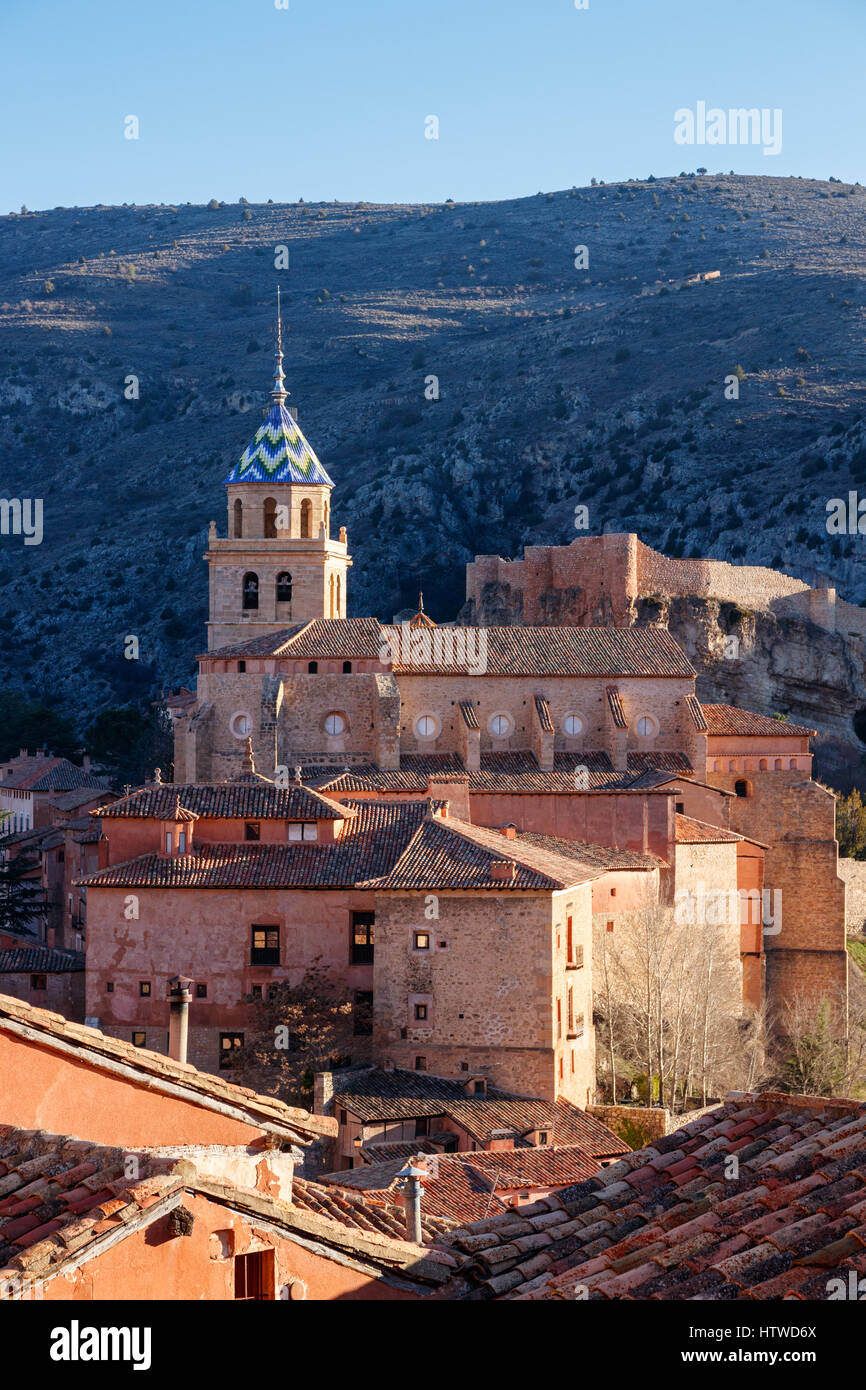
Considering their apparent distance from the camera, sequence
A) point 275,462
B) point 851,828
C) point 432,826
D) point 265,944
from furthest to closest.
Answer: point 851,828
point 275,462
point 432,826
point 265,944

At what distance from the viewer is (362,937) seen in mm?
37219

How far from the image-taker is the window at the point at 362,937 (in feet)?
122

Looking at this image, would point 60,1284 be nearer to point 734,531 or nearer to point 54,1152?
point 54,1152

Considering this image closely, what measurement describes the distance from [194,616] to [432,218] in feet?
278

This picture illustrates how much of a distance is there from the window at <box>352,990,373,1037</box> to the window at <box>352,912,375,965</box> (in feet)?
2.04

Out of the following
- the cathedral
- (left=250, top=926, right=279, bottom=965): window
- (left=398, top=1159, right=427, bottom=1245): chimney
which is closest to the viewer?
(left=398, top=1159, right=427, bottom=1245): chimney

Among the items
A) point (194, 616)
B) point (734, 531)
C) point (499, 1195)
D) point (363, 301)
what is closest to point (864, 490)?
point (734, 531)

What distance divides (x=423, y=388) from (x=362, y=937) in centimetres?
8589

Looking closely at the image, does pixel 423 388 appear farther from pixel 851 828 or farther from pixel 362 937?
pixel 362 937

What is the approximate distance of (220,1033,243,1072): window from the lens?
36.2 meters

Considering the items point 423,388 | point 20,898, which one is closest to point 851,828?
point 20,898

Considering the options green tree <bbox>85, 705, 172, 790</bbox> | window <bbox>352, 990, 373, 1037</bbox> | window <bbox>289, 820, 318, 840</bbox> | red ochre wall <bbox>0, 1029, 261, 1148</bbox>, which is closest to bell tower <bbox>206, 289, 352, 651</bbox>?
green tree <bbox>85, 705, 172, 790</bbox>

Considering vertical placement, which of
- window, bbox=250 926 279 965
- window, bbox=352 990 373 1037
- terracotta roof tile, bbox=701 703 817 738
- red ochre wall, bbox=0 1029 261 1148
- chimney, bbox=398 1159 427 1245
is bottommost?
window, bbox=352 990 373 1037

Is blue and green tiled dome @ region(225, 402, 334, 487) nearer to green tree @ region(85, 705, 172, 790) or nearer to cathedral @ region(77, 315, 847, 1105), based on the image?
cathedral @ region(77, 315, 847, 1105)
